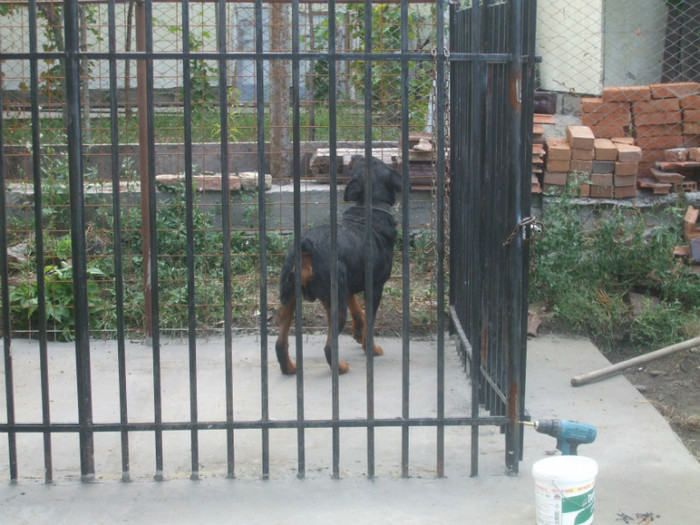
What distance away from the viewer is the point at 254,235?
7.94 metres

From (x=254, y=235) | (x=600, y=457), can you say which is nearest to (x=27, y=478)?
(x=600, y=457)

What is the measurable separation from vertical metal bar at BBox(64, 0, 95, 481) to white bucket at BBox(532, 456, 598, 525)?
213cm

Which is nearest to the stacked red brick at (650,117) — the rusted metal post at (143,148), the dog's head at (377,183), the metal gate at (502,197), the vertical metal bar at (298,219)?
the dog's head at (377,183)

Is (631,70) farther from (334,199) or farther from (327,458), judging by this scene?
(327,458)

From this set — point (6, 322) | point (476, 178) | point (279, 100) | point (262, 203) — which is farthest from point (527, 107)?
point (279, 100)

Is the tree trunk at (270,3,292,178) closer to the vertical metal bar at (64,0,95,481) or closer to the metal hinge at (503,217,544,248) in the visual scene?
the vertical metal bar at (64,0,95,481)

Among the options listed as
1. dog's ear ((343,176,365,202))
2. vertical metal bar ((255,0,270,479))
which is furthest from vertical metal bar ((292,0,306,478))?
dog's ear ((343,176,365,202))

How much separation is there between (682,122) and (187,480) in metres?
6.42

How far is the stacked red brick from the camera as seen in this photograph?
27.4 feet

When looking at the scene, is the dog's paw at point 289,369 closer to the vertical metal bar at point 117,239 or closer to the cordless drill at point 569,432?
the vertical metal bar at point 117,239

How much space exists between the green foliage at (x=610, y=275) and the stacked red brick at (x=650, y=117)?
1272 millimetres

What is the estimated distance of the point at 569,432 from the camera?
3924 millimetres

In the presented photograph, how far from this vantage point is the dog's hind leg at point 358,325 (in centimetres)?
625

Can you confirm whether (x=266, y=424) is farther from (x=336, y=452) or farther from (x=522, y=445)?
(x=522, y=445)
